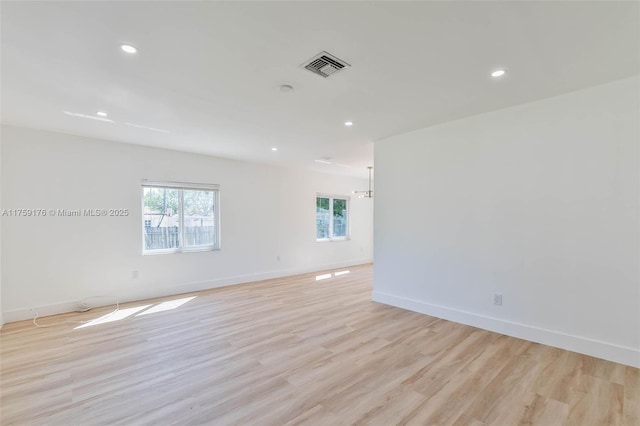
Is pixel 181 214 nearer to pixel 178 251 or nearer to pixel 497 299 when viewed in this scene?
pixel 178 251

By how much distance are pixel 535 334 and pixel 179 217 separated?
5.31 metres

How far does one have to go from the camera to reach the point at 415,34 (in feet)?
6.08

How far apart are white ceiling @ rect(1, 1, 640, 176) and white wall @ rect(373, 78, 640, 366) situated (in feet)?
1.06

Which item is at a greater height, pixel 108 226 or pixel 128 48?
pixel 128 48

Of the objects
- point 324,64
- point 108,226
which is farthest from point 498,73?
point 108,226

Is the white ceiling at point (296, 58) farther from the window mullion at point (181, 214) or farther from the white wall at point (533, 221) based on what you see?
the window mullion at point (181, 214)

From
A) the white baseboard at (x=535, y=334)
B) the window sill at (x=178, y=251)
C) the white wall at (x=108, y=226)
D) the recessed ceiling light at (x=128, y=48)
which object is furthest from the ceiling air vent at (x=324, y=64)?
the window sill at (x=178, y=251)

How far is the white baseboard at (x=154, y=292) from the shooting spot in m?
3.71

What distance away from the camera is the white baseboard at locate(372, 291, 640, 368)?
2498mm

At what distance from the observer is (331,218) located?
24.9ft

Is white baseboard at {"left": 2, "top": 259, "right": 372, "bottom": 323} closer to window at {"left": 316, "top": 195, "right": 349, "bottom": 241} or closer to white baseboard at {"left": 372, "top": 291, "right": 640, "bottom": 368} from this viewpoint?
window at {"left": 316, "top": 195, "right": 349, "bottom": 241}

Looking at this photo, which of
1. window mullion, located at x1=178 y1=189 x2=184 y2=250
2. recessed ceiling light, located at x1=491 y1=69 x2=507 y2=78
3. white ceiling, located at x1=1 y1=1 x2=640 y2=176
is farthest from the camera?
window mullion, located at x1=178 y1=189 x2=184 y2=250

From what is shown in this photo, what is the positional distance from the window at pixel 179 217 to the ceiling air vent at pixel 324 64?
371 cm

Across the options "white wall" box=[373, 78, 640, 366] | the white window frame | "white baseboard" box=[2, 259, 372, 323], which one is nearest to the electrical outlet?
"white wall" box=[373, 78, 640, 366]
